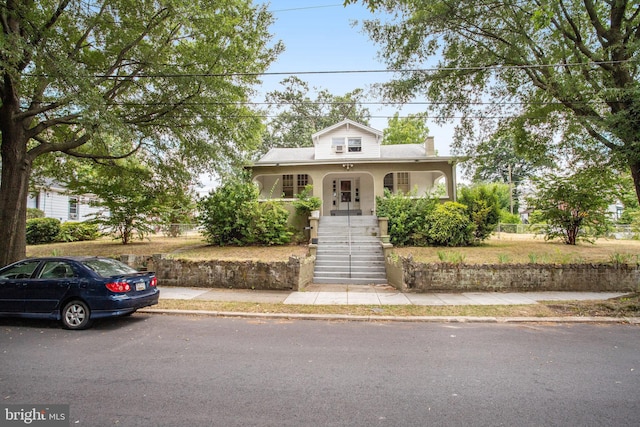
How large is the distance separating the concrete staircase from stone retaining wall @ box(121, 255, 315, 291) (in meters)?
1.45

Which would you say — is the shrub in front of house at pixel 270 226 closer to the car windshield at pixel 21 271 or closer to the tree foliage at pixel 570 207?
the car windshield at pixel 21 271

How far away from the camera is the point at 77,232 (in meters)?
20.1

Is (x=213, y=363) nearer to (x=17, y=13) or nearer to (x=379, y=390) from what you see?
(x=379, y=390)

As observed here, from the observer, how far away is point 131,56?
11414 mm

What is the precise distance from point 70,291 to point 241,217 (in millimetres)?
9617

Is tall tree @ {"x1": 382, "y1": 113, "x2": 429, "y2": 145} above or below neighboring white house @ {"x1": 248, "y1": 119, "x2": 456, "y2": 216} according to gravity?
above

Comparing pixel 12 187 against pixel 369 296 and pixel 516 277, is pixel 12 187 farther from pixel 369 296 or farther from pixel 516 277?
pixel 516 277

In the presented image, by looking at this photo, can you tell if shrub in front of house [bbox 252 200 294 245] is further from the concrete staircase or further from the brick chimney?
the brick chimney

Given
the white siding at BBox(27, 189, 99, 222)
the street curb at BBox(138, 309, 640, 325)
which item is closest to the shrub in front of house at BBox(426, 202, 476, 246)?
the street curb at BBox(138, 309, 640, 325)

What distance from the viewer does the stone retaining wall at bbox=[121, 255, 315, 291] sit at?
10344 millimetres

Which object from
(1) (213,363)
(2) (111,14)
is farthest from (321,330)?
(2) (111,14)

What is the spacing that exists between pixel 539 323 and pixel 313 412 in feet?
19.8

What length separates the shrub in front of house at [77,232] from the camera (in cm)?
1931

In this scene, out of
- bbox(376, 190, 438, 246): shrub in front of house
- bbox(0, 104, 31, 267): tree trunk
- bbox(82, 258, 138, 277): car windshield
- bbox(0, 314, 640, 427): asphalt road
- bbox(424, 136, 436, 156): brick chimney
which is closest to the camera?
bbox(0, 314, 640, 427): asphalt road
